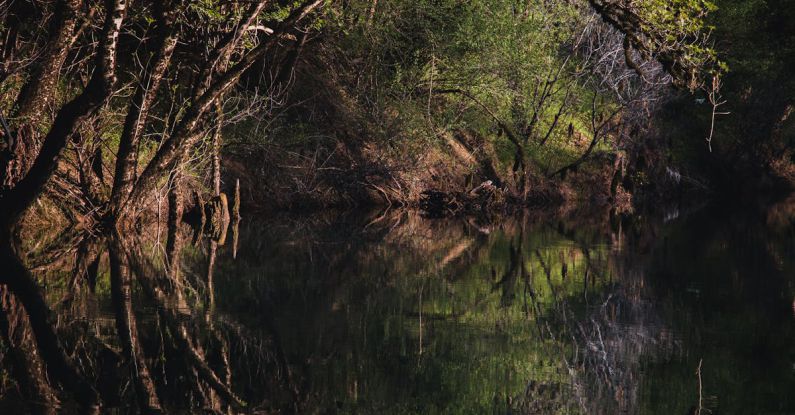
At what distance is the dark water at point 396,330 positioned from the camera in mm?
8391

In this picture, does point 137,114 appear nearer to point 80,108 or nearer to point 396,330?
point 80,108

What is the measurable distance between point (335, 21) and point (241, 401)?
22.8 metres

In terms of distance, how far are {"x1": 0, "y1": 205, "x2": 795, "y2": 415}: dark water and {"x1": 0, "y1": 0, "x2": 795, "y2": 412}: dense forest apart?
111 mm

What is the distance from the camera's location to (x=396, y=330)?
11414 mm

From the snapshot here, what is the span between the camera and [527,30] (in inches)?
1287

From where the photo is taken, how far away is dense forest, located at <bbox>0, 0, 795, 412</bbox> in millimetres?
16328

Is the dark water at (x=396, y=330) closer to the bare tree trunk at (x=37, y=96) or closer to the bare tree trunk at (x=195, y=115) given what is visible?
the bare tree trunk at (x=195, y=115)

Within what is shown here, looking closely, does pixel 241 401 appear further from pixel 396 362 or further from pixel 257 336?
pixel 257 336

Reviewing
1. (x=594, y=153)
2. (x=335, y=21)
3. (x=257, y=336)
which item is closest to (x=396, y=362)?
(x=257, y=336)

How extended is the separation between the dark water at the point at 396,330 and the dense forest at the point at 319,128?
111mm

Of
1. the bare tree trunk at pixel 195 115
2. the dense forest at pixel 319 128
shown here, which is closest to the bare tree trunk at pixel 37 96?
the dense forest at pixel 319 128

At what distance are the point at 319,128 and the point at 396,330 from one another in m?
22.1

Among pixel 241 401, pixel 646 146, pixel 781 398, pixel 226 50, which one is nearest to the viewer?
pixel 241 401

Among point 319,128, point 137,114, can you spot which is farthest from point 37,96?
point 319,128
